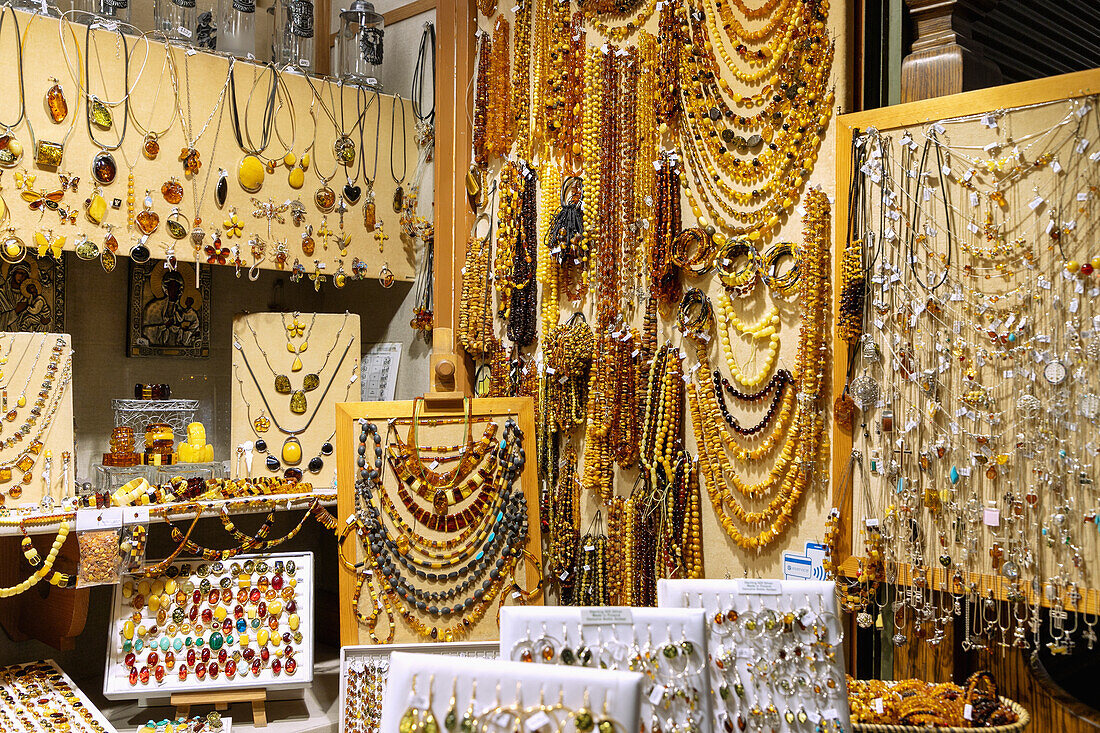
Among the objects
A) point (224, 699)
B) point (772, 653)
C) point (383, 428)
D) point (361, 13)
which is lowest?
point (224, 699)

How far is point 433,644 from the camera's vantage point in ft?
9.00

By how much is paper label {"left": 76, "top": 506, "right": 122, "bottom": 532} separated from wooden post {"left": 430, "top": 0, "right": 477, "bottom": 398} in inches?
50.5

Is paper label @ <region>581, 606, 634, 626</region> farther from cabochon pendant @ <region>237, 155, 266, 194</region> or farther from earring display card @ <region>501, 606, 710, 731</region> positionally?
cabochon pendant @ <region>237, 155, 266, 194</region>

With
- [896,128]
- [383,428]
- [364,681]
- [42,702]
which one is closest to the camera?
[896,128]

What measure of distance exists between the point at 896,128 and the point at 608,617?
4.81 feet

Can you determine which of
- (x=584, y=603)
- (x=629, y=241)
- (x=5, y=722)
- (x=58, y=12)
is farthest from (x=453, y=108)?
(x=5, y=722)

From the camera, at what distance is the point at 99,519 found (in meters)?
2.64

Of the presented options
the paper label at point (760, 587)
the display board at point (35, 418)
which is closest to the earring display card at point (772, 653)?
the paper label at point (760, 587)

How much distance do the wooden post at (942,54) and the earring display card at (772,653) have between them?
4.33 feet

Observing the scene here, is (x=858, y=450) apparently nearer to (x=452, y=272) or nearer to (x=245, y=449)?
(x=452, y=272)

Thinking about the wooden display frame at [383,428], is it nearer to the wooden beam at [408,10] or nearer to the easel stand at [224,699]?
the easel stand at [224,699]

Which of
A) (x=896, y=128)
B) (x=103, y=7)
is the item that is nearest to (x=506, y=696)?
(x=896, y=128)

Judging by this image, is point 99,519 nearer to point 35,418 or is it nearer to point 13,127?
point 35,418

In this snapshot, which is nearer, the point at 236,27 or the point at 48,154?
the point at 48,154
